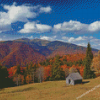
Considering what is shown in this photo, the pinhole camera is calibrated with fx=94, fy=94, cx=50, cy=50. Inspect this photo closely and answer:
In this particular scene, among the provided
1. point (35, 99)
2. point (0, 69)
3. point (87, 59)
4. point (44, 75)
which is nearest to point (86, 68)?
point (87, 59)

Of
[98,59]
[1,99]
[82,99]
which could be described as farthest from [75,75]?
[1,99]

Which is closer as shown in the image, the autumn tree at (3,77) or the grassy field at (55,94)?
the grassy field at (55,94)

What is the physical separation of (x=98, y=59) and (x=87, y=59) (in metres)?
27.0

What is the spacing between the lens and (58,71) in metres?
56.0

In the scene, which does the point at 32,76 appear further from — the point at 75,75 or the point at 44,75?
the point at 75,75

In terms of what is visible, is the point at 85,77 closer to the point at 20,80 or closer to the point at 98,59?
the point at 98,59

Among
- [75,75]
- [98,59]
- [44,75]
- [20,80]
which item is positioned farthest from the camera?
[44,75]

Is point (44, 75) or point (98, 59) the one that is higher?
point (98, 59)

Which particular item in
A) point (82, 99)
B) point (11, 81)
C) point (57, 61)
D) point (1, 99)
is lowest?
point (11, 81)

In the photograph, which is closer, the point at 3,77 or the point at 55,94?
the point at 55,94

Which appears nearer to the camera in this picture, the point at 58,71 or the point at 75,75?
the point at 75,75

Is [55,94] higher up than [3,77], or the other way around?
[55,94]

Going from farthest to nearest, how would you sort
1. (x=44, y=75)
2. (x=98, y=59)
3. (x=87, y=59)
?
(x=44, y=75), (x=87, y=59), (x=98, y=59)

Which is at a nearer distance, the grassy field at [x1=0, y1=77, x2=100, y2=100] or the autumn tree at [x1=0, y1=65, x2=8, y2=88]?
the grassy field at [x1=0, y1=77, x2=100, y2=100]
